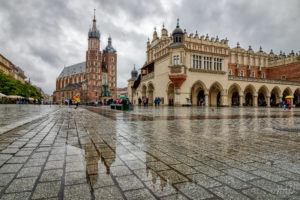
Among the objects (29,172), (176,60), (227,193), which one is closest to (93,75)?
(176,60)

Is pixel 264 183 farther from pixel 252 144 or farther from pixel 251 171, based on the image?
pixel 252 144

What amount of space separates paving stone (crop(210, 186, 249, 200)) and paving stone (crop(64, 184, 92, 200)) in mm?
1185

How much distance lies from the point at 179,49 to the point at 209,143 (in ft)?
88.9

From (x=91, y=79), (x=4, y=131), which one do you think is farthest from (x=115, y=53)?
(x=4, y=131)

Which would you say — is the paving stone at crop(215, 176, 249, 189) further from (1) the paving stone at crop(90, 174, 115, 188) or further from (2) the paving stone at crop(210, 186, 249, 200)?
(1) the paving stone at crop(90, 174, 115, 188)

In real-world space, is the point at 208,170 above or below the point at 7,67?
below

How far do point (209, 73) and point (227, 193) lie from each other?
1250 inches

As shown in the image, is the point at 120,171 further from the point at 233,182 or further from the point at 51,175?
the point at 233,182

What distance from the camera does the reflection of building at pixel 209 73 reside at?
97.6ft

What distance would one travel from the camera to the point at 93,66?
89250 millimetres

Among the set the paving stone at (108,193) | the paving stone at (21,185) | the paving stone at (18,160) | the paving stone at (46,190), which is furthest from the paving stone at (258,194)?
the paving stone at (18,160)

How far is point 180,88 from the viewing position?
2941 cm

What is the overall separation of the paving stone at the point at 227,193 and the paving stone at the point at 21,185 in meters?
1.80

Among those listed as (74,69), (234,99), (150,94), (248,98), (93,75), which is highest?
(74,69)
